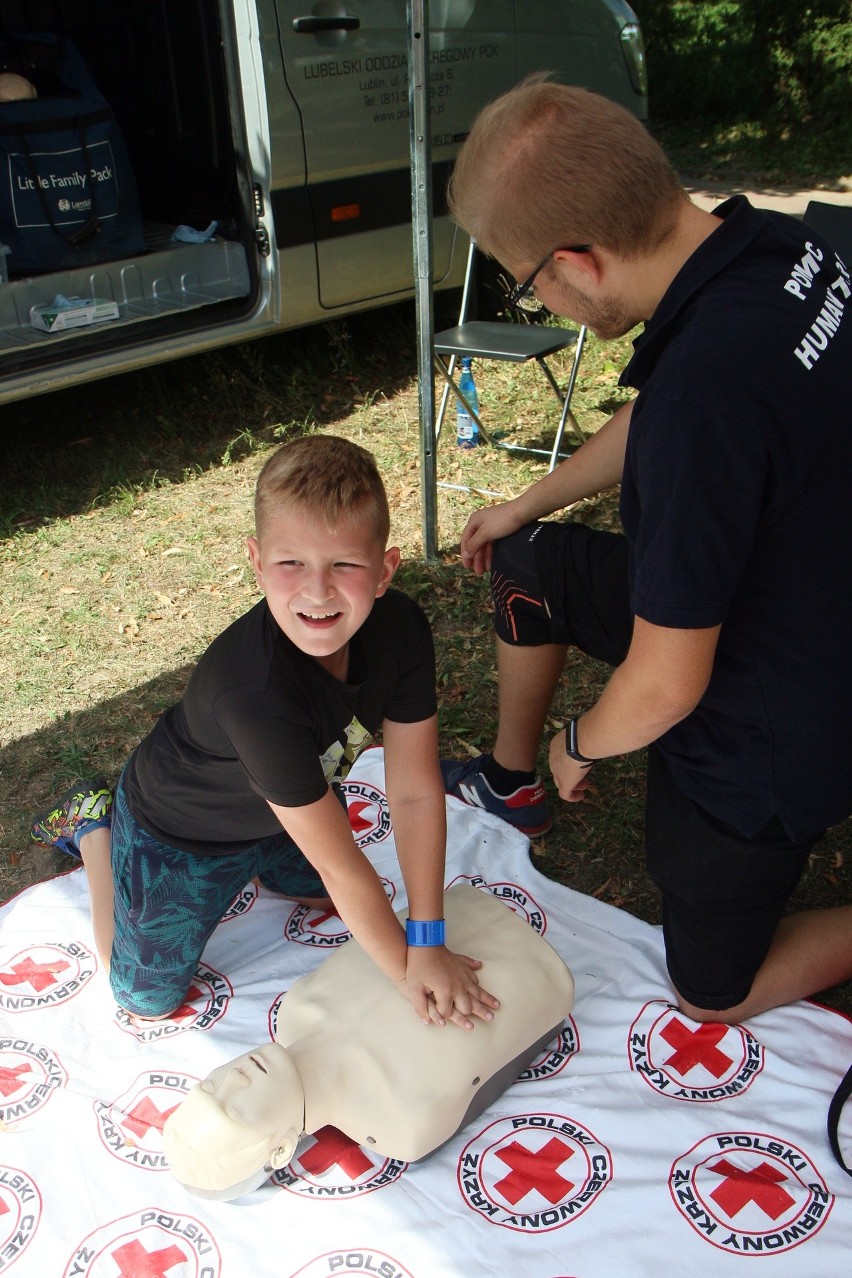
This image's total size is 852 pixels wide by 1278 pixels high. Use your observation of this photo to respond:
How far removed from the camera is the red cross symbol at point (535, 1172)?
6.10ft

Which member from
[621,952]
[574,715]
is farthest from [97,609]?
[621,952]

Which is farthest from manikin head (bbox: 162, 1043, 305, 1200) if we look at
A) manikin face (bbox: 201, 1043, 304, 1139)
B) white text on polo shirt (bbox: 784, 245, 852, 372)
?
white text on polo shirt (bbox: 784, 245, 852, 372)

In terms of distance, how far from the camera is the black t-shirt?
1752 millimetres

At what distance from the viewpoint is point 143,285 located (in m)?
4.56

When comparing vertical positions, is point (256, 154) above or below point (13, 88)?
below

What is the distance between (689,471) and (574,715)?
1.75m

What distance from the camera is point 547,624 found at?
250 cm

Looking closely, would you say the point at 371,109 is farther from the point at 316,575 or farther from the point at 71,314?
the point at 316,575

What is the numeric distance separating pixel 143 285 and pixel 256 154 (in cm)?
75

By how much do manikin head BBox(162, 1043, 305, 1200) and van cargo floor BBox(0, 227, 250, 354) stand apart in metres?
3.15

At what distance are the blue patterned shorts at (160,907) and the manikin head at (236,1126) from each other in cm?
41

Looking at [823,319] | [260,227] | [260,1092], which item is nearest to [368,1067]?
[260,1092]

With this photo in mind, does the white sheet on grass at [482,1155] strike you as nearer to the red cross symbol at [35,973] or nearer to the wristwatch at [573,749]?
the red cross symbol at [35,973]

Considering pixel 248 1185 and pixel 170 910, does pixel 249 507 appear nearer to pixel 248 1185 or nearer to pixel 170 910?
pixel 170 910
